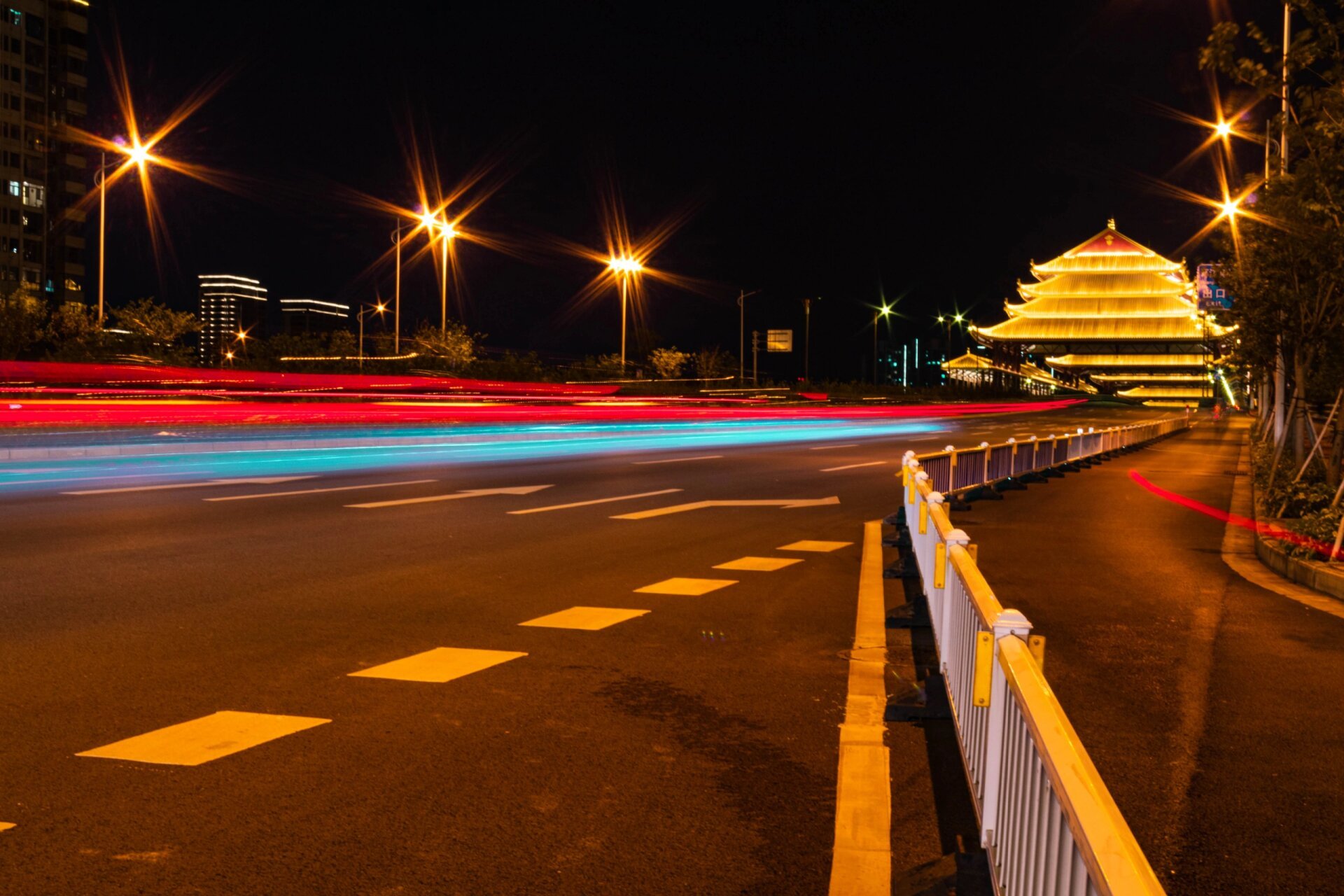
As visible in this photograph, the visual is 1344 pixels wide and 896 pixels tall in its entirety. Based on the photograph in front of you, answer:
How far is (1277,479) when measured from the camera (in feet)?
63.6

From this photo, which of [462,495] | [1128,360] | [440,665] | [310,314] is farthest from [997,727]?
[310,314]

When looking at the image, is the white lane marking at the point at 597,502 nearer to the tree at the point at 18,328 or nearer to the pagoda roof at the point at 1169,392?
the tree at the point at 18,328

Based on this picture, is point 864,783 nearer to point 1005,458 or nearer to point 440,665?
point 440,665

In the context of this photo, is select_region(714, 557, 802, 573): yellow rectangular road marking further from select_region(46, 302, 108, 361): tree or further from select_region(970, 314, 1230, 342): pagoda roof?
select_region(970, 314, 1230, 342): pagoda roof

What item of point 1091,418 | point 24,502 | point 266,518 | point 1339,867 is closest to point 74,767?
point 1339,867

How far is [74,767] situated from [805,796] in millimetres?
2939

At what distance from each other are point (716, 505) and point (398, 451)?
1591 centimetres

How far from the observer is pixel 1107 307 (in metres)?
143

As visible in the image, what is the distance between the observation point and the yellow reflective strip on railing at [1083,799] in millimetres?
2311

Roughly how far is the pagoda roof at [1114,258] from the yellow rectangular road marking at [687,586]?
5676 inches

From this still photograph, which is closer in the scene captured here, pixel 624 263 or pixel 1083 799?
pixel 1083 799

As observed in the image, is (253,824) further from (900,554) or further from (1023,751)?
(900,554)

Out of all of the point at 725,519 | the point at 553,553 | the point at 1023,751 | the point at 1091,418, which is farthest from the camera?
the point at 1091,418

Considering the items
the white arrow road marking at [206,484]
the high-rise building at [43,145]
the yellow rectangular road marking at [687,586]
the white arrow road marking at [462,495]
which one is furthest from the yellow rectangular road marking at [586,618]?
the high-rise building at [43,145]
